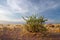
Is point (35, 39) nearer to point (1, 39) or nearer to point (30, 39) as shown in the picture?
point (30, 39)

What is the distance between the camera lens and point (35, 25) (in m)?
17.3

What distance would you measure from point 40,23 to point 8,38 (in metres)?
5.00

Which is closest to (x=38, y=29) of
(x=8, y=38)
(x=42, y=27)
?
(x=42, y=27)

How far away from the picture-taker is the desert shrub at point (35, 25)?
1720 centimetres

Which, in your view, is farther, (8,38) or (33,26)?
(33,26)

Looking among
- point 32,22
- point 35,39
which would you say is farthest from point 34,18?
point 35,39

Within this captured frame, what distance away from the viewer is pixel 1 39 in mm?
13664

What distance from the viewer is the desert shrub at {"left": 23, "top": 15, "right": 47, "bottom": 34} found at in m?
17.2

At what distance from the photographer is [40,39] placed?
13.9 m

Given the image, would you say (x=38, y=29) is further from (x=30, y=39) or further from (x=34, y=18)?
(x=30, y=39)

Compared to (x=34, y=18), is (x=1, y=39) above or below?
below

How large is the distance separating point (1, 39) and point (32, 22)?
16.3 ft

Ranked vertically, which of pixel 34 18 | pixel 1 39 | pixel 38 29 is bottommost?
pixel 1 39

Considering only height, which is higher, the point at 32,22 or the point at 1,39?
the point at 32,22
